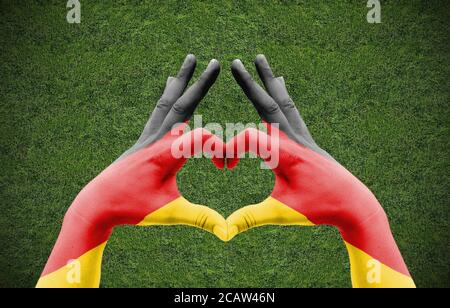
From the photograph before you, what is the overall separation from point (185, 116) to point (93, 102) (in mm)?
552

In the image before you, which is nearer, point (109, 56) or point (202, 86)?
point (202, 86)

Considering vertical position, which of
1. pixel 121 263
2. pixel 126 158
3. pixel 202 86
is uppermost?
pixel 202 86

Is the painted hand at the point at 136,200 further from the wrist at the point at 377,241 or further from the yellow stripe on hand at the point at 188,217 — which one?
the wrist at the point at 377,241

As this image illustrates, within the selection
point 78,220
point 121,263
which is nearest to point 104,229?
point 78,220

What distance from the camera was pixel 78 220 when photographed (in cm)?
68

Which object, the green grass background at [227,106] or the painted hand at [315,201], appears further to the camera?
the green grass background at [227,106]

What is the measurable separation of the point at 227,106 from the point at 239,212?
20.0 inches

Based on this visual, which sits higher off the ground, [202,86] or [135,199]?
[202,86]

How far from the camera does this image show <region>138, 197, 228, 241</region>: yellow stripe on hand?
0.70 m

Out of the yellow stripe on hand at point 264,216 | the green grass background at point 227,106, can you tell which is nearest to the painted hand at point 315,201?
the yellow stripe on hand at point 264,216

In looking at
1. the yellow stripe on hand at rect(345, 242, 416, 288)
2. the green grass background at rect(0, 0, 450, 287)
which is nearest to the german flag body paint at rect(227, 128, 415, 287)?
the yellow stripe on hand at rect(345, 242, 416, 288)

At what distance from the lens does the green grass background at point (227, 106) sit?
1.17 m

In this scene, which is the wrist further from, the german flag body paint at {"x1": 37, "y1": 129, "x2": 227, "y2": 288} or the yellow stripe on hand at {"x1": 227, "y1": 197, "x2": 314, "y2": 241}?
the german flag body paint at {"x1": 37, "y1": 129, "x2": 227, "y2": 288}

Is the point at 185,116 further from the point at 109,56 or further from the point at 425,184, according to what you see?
the point at 425,184
